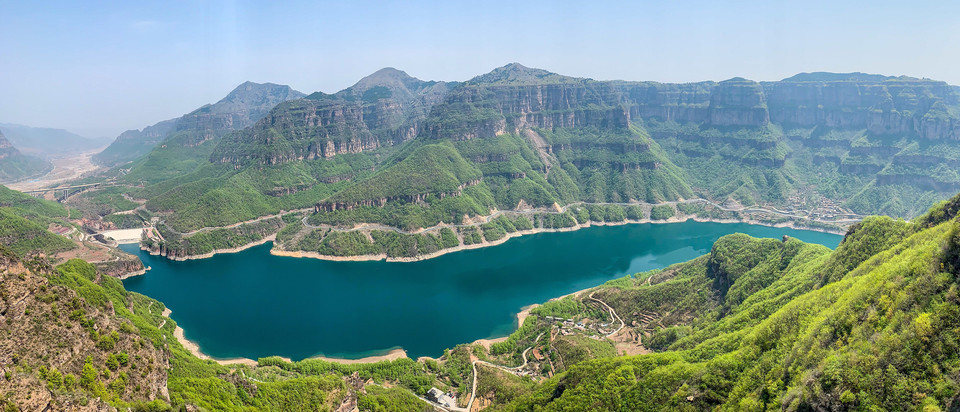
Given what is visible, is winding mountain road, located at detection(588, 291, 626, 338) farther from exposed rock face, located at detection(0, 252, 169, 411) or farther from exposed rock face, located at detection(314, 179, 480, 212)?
exposed rock face, located at detection(314, 179, 480, 212)

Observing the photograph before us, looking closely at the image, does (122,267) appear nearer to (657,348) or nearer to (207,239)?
(207,239)

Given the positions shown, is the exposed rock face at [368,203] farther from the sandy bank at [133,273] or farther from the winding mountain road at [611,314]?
the winding mountain road at [611,314]

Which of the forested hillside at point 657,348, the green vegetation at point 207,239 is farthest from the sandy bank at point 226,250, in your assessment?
the forested hillside at point 657,348

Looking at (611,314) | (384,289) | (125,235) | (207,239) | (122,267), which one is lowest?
(384,289)

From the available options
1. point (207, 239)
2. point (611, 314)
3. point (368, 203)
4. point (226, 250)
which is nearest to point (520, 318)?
point (611, 314)

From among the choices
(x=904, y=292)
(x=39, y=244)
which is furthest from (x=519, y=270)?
(x=39, y=244)

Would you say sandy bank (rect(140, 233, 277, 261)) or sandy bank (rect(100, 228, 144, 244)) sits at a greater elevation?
sandy bank (rect(100, 228, 144, 244))

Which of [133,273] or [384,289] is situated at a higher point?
[133,273]

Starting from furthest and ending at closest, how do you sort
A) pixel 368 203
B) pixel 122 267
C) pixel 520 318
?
pixel 368 203, pixel 122 267, pixel 520 318

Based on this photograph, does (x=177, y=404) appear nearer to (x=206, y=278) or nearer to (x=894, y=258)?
(x=894, y=258)

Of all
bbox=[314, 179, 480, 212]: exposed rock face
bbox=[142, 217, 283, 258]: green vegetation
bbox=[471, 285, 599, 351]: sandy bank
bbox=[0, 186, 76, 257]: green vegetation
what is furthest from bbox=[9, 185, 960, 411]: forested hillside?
bbox=[314, 179, 480, 212]: exposed rock face
